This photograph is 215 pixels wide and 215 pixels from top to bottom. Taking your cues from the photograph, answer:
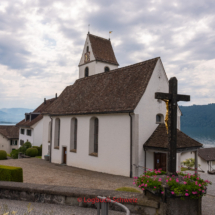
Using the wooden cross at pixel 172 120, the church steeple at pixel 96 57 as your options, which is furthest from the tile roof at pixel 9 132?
the wooden cross at pixel 172 120

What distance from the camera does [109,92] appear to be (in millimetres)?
19859

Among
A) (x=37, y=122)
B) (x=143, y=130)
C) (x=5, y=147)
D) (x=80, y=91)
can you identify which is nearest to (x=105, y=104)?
(x=143, y=130)

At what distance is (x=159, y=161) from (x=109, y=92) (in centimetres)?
749

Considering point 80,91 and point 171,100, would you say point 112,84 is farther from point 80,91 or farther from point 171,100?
point 171,100

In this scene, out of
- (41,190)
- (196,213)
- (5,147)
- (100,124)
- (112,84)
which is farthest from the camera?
(5,147)

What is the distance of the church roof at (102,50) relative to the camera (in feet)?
105

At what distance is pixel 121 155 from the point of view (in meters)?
16.6

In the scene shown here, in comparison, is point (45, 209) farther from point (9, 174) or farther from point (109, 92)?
point (109, 92)

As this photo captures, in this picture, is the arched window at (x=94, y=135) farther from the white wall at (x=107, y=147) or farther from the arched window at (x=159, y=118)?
the arched window at (x=159, y=118)

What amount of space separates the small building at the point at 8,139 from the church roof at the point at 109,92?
1288 inches

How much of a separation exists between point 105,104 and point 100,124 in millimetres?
1796

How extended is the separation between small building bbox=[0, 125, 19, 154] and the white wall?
121 feet

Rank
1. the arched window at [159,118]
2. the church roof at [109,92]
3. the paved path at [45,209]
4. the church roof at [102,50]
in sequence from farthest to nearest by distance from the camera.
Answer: the church roof at [102,50], the arched window at [159,118], the church roof at [109,92], the paved path at [45,209]

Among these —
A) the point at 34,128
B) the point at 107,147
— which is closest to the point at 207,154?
the point at 34,128
